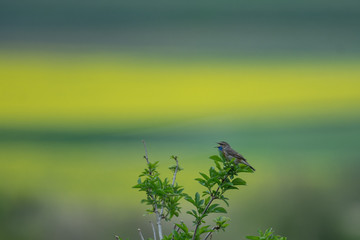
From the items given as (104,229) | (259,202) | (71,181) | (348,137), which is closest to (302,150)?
(348,137)

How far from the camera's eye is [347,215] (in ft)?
60.8

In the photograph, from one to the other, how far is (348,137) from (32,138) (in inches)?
623

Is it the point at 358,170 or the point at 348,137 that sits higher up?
the point at 348,137

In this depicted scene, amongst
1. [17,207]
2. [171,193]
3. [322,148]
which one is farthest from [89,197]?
[171,193]

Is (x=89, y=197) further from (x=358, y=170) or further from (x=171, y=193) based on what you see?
(x=171, y=193)

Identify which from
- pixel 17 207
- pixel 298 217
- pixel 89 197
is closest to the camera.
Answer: pixel 298 217

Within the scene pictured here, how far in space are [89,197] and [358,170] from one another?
33.9 ft

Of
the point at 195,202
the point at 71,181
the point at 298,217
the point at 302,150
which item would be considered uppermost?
the point at 302,150

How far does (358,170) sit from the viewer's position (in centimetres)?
2345

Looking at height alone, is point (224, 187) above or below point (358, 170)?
below

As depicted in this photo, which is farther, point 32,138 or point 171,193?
point 32,138

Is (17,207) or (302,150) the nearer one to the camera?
(17,207)

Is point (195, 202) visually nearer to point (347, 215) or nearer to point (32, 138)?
point (347, 215)

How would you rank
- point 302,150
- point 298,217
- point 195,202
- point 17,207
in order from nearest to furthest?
point 195,202
point 298,217
point 17,207
point 302,150
